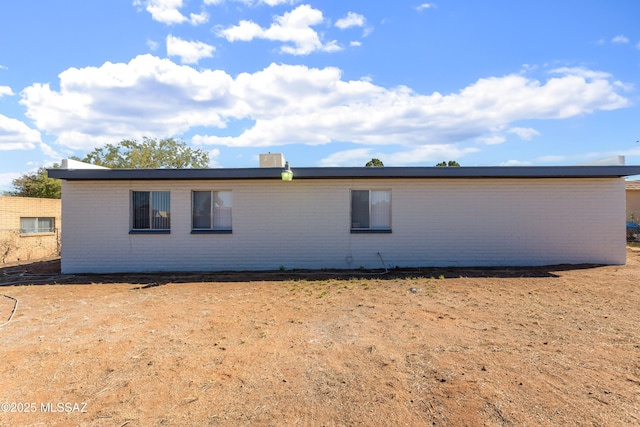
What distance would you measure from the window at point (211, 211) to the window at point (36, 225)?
13738 millimetres

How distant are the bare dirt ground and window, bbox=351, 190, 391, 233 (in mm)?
3060

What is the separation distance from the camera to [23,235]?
18250 millimetres

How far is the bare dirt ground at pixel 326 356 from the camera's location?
10.7 feet

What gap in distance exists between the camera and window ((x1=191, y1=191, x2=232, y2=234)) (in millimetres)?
10734

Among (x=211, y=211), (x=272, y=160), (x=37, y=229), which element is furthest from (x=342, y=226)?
(x=37, y=229)

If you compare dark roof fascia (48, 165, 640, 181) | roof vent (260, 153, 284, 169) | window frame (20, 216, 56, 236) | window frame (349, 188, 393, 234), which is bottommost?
window frame (20, 216, 56, 236)

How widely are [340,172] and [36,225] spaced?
18404 millimetres

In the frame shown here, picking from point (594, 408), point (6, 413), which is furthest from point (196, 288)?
point (594, 408)

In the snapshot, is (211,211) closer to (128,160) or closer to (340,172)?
(340,172)

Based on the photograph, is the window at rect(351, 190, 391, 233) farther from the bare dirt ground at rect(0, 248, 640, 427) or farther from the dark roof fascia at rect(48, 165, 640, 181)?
the bare dirt ground at rect(0, 248, 640, 427)

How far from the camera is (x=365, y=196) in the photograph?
1075 cm

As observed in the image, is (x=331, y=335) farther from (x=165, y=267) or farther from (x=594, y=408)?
(x=165, y=267)

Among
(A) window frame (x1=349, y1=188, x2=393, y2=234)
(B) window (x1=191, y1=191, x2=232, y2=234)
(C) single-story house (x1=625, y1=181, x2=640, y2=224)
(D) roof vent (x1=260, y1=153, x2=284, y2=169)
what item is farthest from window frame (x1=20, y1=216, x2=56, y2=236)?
(C) single-story house (x1=625, y1=181, x2=640, y2=224)

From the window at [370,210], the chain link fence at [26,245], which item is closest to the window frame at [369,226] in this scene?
the window at [370,210]
